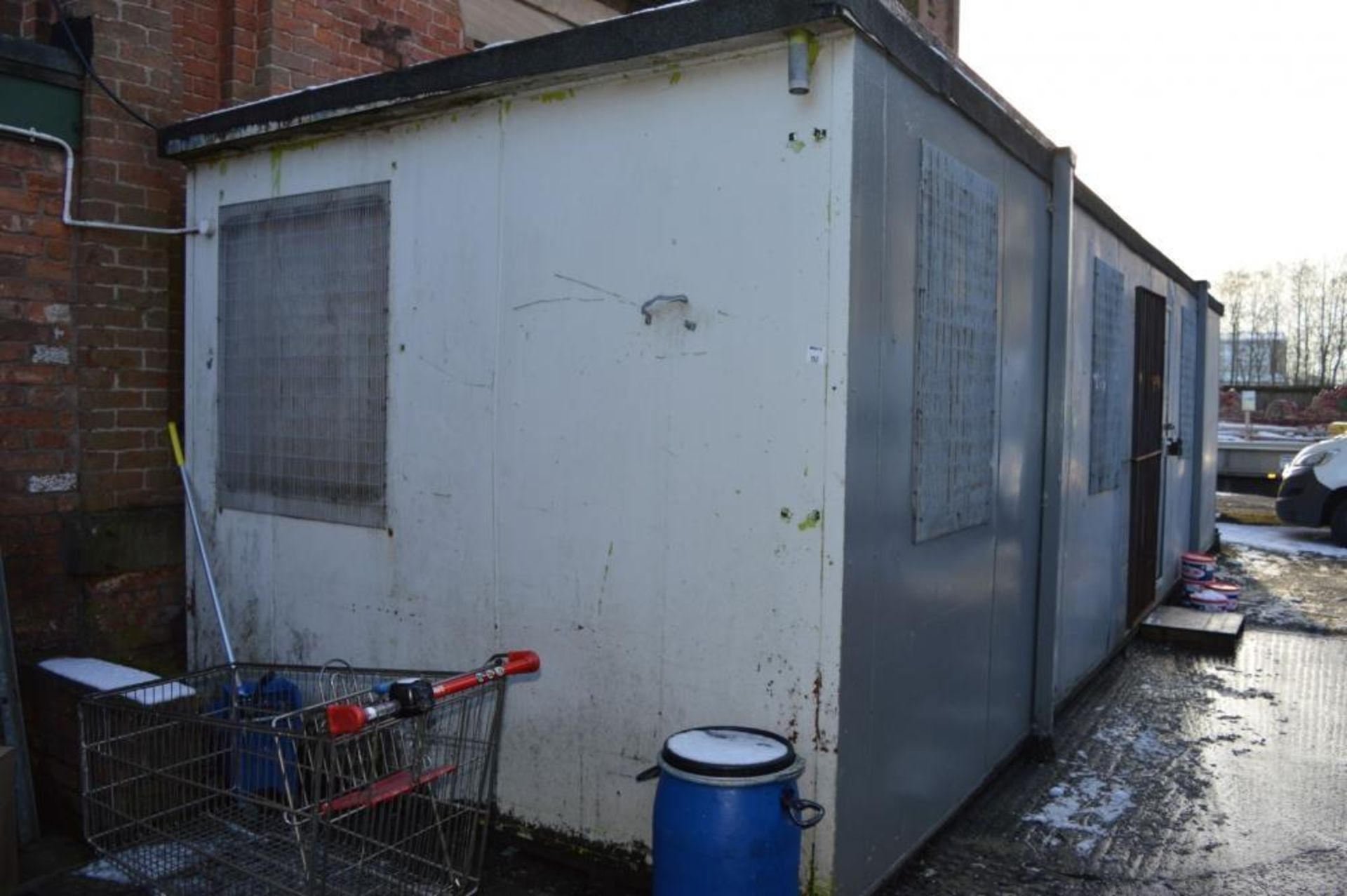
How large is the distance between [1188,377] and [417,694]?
9.35 m

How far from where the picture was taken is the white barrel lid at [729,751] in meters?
3.07

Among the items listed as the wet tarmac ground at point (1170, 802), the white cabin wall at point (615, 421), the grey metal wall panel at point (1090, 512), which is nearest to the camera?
the white cabin wall at point (615, 421)

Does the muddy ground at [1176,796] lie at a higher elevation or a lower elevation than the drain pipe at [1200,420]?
lower

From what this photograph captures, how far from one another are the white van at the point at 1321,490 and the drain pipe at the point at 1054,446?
9626 millimetres

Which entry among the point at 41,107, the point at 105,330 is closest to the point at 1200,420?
the point at 105,330

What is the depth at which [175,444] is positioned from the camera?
5.23m

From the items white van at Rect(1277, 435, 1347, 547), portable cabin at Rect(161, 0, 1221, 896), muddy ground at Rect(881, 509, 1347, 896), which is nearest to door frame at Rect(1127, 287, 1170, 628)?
muddy ground at Rect(881, 509, 1347, 896)

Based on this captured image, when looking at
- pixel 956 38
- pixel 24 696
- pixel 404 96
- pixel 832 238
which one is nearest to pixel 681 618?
pixel 832 238

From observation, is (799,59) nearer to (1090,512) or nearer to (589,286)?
(589,286)

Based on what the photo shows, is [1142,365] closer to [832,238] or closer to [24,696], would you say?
[832,238]

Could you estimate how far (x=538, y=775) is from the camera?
4.06 metres

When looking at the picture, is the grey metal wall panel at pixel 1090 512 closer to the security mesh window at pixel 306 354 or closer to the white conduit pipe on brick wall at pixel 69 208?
the security mesh window at pixel 306 354

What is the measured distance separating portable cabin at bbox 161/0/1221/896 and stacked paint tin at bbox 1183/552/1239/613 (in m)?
4.45

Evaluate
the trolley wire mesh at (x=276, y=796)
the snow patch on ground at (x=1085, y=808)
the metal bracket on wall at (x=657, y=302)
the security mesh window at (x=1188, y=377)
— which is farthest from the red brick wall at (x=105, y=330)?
the security mesh window at (x=1188, y=377)
